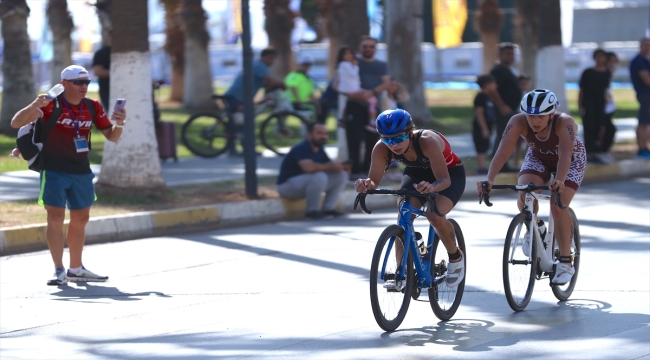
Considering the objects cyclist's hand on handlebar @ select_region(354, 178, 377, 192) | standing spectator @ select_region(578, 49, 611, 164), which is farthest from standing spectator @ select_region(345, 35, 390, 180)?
cyclist's hand on handlebar @ select_region(354, 178, 377, 192)

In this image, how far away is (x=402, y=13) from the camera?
66.3ft

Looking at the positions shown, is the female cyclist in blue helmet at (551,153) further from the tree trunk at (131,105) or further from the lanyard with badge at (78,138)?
the tree trunk at (131,105)

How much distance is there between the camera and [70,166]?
8.69m

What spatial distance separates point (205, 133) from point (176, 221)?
199 inches

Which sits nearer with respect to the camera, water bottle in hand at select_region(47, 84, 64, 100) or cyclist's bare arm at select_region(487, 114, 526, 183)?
cyclist's bare arm at select_region(487, 114, 526, 183)

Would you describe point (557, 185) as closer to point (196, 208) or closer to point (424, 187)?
point (424, 187)

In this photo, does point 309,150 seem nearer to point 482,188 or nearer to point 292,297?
point 292,297

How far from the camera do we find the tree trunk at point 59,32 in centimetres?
2403

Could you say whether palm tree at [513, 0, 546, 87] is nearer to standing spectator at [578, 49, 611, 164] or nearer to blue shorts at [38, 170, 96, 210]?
standing spectator at [578, 49, 611, 164]

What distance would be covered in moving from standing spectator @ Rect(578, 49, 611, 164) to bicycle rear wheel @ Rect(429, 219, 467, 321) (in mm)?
8617

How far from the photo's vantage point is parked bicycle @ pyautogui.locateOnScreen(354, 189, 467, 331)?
21.9 feet

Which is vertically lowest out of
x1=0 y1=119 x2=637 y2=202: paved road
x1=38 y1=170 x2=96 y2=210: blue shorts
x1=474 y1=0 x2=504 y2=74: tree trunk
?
x1=0 y1=119 x2=637 y2=202: paved road

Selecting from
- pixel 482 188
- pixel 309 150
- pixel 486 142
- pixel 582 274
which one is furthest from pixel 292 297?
pixel 486 142

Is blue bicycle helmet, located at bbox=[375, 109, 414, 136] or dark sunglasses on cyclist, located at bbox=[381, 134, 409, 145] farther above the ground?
blue bicycle helmet, located at bbox=[375, 109, 414, 136]
